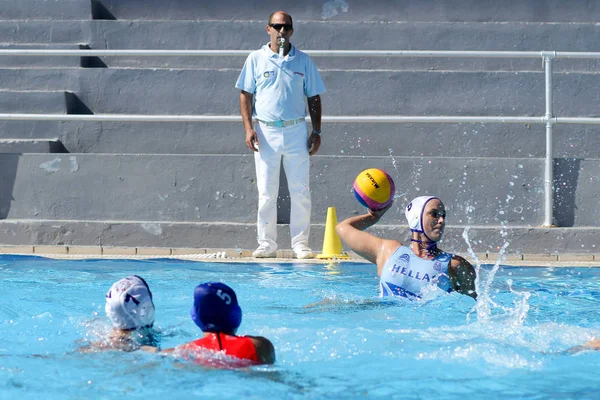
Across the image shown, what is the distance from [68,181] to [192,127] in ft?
5.59

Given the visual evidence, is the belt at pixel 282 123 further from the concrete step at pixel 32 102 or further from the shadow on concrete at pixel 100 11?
the shadow on concrete at pixel 100 11

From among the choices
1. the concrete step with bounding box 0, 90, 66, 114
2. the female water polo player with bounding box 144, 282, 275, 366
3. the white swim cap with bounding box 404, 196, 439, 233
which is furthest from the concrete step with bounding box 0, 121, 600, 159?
the female water polo player with bounding box 144, 282, 275, 366

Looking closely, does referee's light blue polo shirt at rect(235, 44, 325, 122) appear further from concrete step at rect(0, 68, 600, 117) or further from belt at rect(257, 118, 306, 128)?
concrete step at rect(0, 68, 600, 117)

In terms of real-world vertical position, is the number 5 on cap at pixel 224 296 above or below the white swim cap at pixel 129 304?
above

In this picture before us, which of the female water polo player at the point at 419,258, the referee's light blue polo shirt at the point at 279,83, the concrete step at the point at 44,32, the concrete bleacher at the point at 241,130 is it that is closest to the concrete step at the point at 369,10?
the concrete bleacher at the point at 241,130

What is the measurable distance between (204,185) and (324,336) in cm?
471

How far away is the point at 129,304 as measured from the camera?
509 centimetres

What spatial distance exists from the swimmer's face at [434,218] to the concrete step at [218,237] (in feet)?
11.8

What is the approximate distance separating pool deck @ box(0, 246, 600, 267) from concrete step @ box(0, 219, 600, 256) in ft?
0.06

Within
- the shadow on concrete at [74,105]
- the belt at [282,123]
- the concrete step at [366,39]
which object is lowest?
the belt at [282,123]

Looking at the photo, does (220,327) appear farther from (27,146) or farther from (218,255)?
(27,146)

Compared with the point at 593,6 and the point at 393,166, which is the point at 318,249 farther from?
the point at 593,6

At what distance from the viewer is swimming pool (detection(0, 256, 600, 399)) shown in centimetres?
471

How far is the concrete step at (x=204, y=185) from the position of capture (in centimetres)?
996
